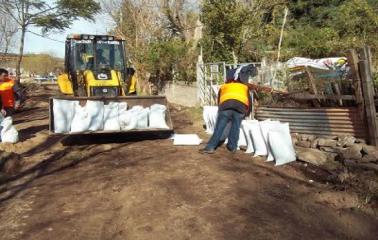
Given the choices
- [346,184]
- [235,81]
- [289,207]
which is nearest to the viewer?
[289,207]

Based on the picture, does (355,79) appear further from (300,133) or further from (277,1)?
(277,1)

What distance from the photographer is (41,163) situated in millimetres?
9195

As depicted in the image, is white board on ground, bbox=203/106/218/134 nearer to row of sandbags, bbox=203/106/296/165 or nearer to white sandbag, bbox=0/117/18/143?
row of sandbags, bbox=203/106/296/165

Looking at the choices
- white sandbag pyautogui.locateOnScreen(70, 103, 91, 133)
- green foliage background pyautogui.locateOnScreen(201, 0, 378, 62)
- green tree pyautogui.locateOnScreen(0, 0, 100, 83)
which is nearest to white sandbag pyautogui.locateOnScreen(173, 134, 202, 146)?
white sandbag pyautogui.locateOnScreen(70, 103, 91, 133)

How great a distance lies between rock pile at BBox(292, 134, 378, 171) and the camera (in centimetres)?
797

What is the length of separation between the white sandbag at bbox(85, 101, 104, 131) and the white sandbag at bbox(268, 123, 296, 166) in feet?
12.9

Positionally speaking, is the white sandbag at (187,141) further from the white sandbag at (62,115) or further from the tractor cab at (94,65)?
the tractor cab at (94,65)

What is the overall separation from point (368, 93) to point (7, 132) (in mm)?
7209

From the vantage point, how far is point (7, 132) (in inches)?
424

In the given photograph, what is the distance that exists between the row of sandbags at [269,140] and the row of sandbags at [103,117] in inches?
77.5

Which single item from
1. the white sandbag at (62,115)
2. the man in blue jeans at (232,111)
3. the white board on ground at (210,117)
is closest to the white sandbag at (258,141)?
the man in blue jeans at (232,111)

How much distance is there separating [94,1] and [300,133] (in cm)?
2646

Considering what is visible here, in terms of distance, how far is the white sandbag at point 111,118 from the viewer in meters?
10.9

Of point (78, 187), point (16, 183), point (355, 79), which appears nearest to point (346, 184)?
point (355, 79)
